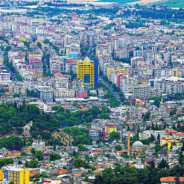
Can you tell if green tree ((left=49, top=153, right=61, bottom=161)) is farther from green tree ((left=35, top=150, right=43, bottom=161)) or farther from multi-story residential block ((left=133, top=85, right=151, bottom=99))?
multi-story residential block ((left=133, top=85, right=151, bottom=99))

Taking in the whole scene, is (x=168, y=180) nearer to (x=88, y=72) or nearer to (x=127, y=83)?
(x=127, y=83)

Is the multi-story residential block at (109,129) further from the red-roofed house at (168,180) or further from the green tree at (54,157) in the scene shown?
the red-roofed house at (168,180)

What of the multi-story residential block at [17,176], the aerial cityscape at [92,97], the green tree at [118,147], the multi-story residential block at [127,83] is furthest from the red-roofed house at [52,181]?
the multi-story residential block at [127,83]

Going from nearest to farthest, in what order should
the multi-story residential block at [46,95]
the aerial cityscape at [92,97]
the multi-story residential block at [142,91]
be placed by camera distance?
the aerial cityscape at [92,97]
the multi-story residential block at [46,95]
the multi-story residential block at [142,91]

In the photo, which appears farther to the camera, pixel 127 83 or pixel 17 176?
pixel 127 83

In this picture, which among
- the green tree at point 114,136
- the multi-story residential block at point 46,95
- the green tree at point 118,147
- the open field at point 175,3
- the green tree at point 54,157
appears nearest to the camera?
the green tree at point 54,157

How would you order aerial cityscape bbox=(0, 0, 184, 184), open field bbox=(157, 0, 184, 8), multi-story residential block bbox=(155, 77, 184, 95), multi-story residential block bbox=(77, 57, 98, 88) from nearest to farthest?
aerial cityscape bbox=(0, 0, 184, 184), multi-story residential block bbox=(155, 77, 184, 95), multi-story residential block bbox=(77, 57, 98, 88), open field bbox=(157, 0, 184, 8)

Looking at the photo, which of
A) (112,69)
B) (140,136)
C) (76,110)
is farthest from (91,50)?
(140,136)

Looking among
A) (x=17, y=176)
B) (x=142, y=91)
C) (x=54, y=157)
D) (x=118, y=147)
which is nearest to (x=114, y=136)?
(x=118, y=147)

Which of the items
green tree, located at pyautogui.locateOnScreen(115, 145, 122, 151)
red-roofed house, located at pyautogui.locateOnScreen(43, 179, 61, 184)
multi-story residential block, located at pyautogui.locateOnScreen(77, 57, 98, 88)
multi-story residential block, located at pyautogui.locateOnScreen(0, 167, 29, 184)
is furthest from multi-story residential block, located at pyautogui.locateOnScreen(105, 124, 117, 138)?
multi-story residential block, located at pyautogui.locateOnScreen(0, 167, 29, 184)
